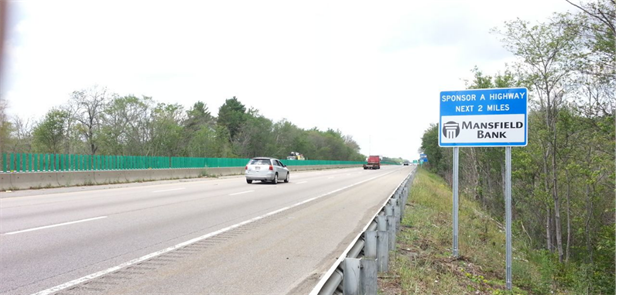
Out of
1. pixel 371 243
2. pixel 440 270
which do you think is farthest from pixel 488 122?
pixel 371 243

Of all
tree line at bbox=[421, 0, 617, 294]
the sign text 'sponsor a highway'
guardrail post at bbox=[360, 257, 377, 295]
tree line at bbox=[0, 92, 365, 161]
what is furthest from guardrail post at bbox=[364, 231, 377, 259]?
tree line at bbox=[0, 92, 365, 161]

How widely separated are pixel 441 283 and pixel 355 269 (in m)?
2.42

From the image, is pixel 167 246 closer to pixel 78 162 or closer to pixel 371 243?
pixel 371 243

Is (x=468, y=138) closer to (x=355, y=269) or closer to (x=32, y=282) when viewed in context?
(x=355, y=269)

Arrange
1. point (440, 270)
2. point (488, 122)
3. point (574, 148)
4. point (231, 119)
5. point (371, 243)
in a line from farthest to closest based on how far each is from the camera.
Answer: point (231, 119) → point (574, 148) → point (488, 122) → point (440, 270) → point (371, 243)

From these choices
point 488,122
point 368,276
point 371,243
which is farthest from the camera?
point 488,122

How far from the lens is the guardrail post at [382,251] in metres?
5.62

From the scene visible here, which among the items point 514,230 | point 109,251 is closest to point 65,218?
point 109,251

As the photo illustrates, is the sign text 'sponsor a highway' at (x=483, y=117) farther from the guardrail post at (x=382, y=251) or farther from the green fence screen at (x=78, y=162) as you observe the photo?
the green fence screen at (x=78, y=162)

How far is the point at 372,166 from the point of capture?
235ft

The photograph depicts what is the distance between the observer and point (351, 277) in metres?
3.68

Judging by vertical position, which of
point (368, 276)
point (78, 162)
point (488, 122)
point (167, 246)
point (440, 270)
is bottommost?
point (440, 270)

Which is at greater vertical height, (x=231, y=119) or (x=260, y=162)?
(x=231, y=119)

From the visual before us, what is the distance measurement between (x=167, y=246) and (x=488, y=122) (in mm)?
5651
